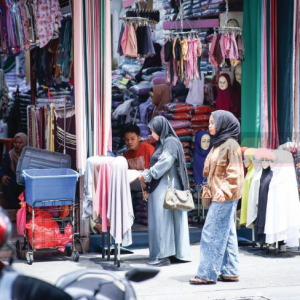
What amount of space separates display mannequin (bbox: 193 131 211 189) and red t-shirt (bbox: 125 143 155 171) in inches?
34.9

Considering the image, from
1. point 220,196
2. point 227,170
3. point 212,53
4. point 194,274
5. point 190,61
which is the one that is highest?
point 212,53

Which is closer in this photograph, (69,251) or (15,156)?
(69,251)

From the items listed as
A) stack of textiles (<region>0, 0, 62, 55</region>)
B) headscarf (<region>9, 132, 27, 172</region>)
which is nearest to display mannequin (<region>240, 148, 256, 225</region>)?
stack of textiles (<region>0, 0, 62, 55</region>)

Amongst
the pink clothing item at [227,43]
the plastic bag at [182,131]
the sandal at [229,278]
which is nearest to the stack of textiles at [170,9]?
the pink clothing item at [227,43]

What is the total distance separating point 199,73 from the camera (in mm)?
10664

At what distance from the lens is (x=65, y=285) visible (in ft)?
11.5

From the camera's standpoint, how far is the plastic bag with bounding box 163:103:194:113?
10.8 meters

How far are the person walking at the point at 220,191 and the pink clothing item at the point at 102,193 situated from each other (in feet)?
4.69

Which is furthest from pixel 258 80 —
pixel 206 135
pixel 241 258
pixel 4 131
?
pixel 4 131

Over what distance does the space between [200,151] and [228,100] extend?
867mm

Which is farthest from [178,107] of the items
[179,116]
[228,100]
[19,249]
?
[19,249]

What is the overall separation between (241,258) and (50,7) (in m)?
4.23

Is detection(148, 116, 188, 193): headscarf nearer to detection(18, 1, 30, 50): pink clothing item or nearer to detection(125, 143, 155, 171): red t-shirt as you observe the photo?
detection(125, 143, 155, 171): red t-shirt

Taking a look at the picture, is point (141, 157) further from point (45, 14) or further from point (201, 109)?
point (45, 14)
